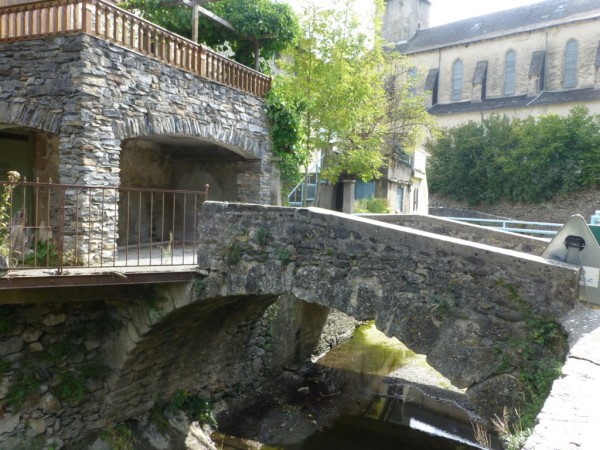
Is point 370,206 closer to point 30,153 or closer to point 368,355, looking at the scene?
point 368,355

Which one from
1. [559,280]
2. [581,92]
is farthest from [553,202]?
[559,280]

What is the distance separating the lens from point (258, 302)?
8.56 m

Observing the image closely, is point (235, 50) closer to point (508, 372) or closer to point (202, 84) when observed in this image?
point (202, 84)

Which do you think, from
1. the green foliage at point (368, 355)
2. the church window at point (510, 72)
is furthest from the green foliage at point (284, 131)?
the church window at point (510, 72)

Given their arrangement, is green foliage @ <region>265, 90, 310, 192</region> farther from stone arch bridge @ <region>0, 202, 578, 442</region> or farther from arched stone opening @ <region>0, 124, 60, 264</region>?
arched stone opening @ <region>0, 124, 60, 264</region>

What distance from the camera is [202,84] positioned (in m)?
8.91

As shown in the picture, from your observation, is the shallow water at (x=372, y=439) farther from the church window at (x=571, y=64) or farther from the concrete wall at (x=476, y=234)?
the church window at (x=571, y=64)

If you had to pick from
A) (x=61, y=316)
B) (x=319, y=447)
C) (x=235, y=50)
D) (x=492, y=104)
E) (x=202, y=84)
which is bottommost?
(x=319, y=447)

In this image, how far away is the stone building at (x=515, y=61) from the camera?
86.6 ft

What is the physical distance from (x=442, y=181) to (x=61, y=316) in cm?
2283

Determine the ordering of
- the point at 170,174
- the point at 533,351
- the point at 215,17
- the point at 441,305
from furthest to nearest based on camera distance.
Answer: the point at 170,174 → the point at 215,17 → the point at 441,305 → the point at 533,351

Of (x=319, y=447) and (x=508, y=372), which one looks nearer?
(x=508, y=372)

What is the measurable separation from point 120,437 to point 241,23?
25.9 feet

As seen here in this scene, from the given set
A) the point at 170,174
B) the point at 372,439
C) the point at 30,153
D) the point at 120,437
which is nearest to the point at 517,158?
the point at 170,174
